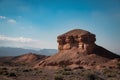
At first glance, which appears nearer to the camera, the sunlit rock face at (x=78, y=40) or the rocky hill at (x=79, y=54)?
the rocky hill at (x=79, y=54)

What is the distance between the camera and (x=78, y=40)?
2467 inches

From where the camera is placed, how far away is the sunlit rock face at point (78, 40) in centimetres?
6075

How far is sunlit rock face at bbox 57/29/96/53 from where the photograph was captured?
2392 inches

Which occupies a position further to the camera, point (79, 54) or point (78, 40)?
point (78, 40)

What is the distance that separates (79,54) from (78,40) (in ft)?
14.5

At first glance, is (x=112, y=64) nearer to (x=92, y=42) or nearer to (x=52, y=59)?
(x=92, y=42)

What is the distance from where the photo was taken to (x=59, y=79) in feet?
87.9

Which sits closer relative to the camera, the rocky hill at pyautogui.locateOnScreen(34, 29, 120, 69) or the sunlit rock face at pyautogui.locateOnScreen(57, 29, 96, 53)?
the rocky hill at pyautogui.locateOnScreen(34, 29, 120, 69)

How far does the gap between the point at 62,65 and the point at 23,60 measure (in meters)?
40.9

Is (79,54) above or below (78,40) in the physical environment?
below

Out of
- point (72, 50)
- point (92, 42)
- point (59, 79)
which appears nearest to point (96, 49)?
point (92, 42)

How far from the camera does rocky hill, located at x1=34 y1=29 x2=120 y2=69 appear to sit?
55031 mm

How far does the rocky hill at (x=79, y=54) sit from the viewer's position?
55031 mm

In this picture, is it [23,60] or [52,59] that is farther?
[23,60]
